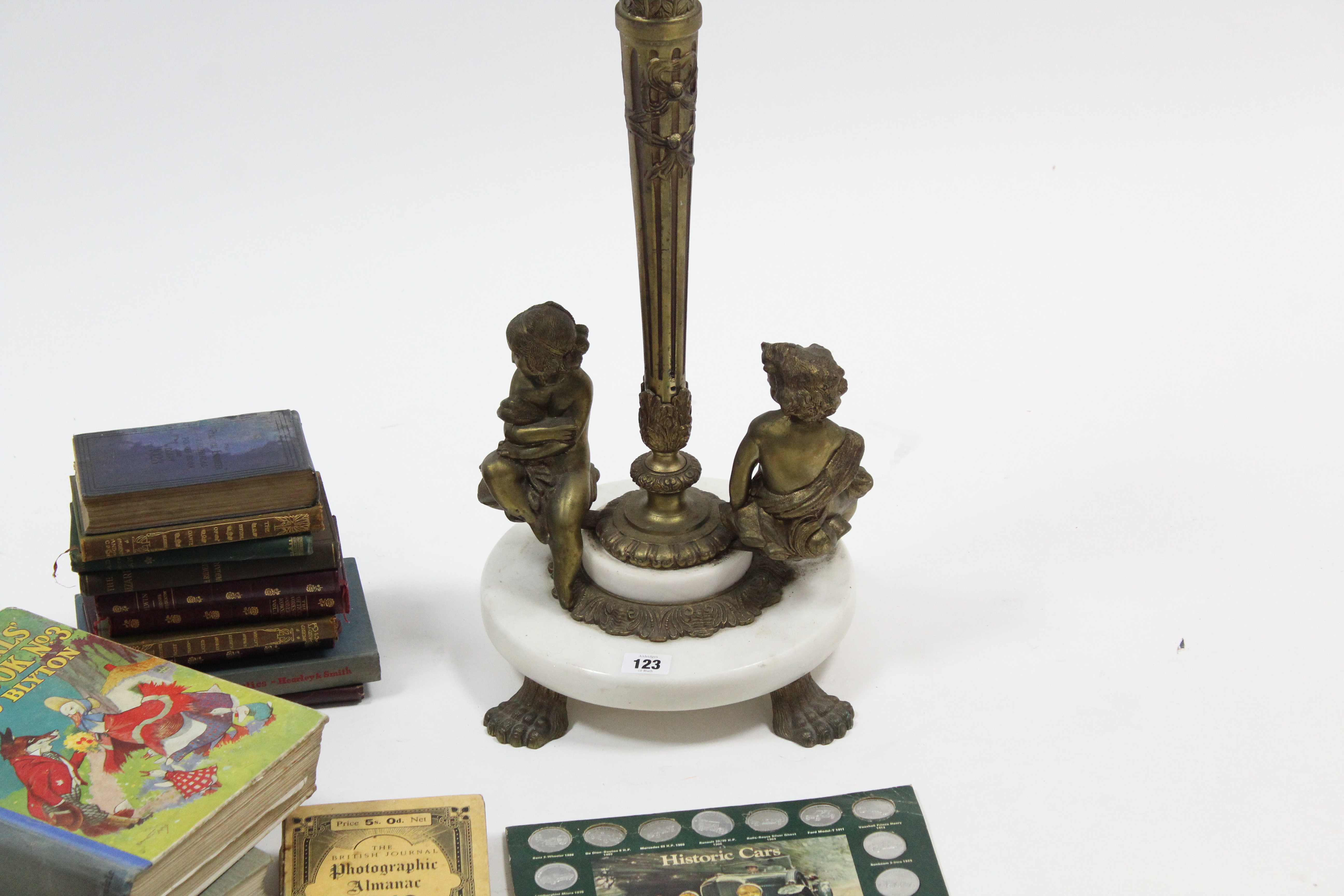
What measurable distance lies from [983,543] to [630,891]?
126 centimetres

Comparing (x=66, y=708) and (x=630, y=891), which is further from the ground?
(x=66, y=708)

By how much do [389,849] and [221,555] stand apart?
646 millimetres

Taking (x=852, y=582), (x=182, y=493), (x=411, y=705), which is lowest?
(x=411, y=705)

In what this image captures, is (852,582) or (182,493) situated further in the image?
(852,582)

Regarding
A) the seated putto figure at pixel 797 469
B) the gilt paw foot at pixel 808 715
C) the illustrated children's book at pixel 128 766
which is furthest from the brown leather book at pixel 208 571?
the gilt paw foot at pixel 808 715

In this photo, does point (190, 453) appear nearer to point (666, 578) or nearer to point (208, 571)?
point (208, 571)

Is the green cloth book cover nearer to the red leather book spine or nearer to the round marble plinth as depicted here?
the red leather book spine

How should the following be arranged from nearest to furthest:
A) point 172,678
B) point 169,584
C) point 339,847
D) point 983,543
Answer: point 339,847, point 172,678, point 169,584, point 983,543

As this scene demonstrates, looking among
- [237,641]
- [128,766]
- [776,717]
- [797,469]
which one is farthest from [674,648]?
[128,766]

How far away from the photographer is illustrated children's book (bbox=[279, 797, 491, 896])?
2340mm

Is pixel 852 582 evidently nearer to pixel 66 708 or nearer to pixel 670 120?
pixel 670 120

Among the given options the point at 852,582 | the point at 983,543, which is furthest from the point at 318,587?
the point at 983,543

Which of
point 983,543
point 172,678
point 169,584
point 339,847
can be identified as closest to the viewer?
point 339,847

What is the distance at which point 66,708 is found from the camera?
8.04 ft
